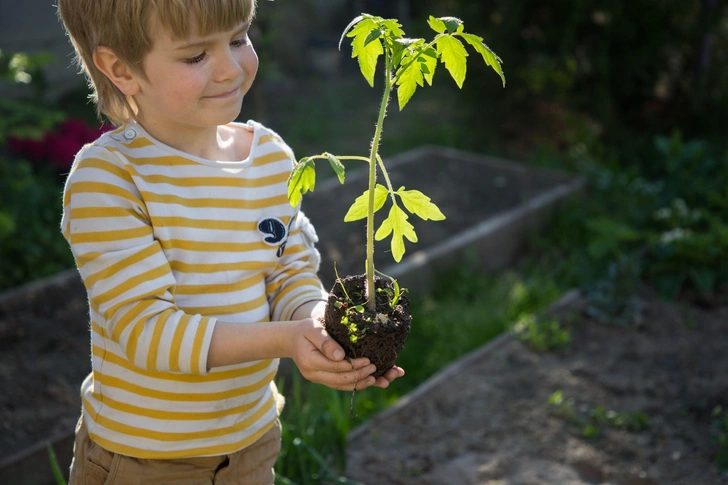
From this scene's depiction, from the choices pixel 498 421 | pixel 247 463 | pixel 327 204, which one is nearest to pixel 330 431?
pixel 498 421

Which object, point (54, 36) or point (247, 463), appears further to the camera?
point (54, 36)

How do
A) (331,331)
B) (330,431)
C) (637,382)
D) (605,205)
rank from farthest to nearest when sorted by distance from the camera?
(605,205), (637,382), (330,431), (331,331)

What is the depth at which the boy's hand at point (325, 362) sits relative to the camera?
150 cm

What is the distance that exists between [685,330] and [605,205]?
61.0 inches

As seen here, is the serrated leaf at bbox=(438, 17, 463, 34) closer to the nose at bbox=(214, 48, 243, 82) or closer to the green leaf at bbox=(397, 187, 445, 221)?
the green leaf at bbox=(397, 187, 445, 221)

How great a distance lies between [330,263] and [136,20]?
315 centimetres

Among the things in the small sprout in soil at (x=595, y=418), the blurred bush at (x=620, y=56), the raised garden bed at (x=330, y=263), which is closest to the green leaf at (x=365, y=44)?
the raised garden bed at (x=330, y=263)

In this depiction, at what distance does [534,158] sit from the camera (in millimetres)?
6484

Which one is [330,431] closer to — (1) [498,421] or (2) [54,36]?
(1) [498,421]

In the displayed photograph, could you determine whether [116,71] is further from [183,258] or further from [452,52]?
[452,52]

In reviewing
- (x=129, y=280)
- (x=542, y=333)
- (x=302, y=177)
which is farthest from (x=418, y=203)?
(x=542, y=333)

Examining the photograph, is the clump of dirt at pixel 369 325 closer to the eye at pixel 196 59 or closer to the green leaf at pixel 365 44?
the green leaf at pixel 365 44

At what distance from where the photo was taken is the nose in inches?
62.7

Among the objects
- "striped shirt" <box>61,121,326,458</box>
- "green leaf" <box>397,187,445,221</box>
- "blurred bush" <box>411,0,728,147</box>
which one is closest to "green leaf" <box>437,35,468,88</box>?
"green leaf" <box>397,187,445,221</box>
